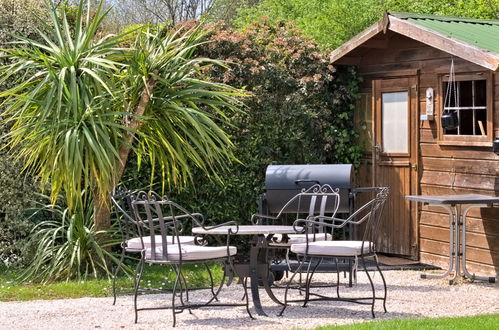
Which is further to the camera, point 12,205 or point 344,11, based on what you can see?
point 344,11

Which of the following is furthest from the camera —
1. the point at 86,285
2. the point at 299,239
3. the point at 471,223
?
the point at 471,223

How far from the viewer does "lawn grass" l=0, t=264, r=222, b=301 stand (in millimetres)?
8039

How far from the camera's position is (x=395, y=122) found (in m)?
10.4

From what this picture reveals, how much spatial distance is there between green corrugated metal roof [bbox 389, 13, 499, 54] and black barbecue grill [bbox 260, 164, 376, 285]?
1796 mm

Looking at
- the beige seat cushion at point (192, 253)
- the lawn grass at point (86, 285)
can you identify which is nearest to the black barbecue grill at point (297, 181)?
the lawn grass at point (86, 285)

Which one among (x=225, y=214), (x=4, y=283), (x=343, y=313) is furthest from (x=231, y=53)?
(x=343, y=313)

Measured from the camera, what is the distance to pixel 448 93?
31.5 feet

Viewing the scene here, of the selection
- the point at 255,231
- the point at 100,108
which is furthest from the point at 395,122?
the point at 255,231

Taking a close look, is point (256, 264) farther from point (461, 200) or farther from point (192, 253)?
point (461, 200)

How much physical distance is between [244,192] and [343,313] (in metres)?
3.51

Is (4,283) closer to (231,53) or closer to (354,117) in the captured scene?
(231,53)

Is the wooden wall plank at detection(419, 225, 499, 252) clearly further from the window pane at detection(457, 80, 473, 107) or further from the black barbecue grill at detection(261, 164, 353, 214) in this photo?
the window pane at detection(457, 80, 473, 107)

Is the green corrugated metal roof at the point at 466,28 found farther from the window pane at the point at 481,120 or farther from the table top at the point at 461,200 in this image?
the table top at the point at 461,200

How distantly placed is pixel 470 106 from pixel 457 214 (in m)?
1.29
